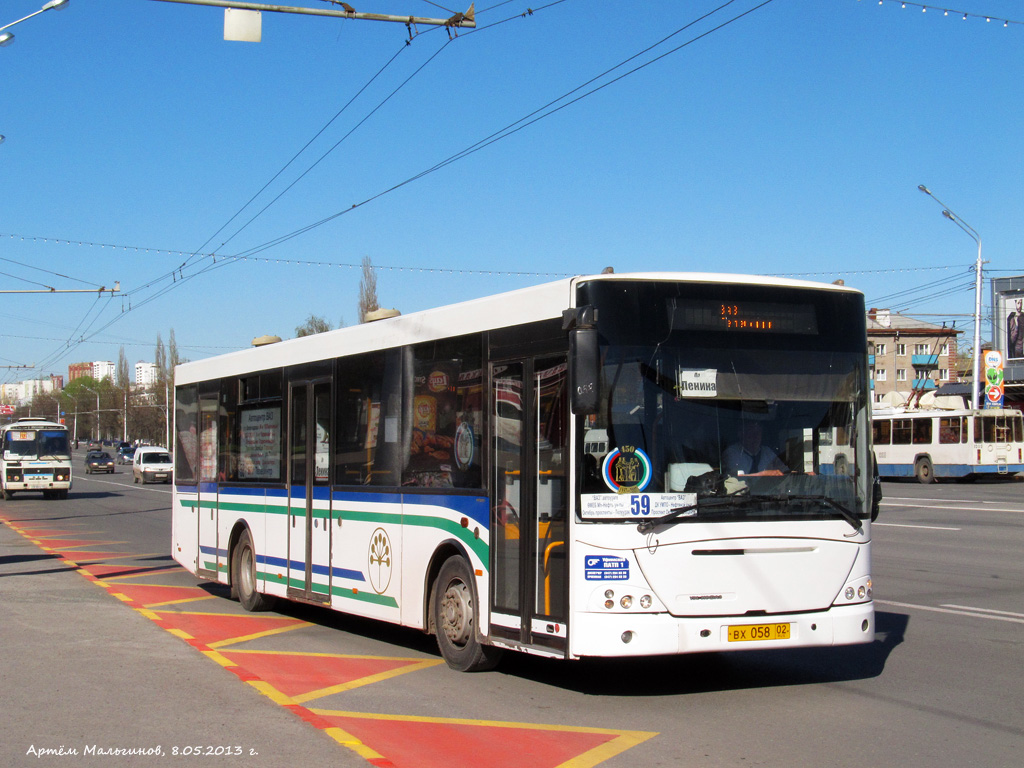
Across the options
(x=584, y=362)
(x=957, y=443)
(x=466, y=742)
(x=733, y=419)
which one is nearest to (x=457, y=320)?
(x=584, y=362)

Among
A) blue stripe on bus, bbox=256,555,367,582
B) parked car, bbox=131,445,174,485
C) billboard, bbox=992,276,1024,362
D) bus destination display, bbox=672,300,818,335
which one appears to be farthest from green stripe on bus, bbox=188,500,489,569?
billboard, bbox=992,276,1024,362

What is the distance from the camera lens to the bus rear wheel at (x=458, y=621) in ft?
27.9

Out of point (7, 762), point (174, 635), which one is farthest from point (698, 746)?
point (174, 635)

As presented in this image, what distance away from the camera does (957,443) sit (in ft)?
137

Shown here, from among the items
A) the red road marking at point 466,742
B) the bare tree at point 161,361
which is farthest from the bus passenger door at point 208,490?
the bare tree at point 161,361

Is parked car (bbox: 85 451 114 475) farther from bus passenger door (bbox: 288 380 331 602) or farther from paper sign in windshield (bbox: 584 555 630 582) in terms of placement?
paper sign in windshield (bbox: 584 555 630 582)

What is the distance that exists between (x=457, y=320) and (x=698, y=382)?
2.40 metres

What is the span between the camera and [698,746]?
6309mm

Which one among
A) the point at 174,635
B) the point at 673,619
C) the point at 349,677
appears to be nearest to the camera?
the point at 673,619

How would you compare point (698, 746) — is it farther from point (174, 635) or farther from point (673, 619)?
point (174, 635)

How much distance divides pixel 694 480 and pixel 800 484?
853 mm

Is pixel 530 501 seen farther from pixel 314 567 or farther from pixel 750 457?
pixel 314 567

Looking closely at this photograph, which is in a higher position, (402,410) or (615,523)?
(402,410)

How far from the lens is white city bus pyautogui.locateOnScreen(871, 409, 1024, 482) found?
4122cm
